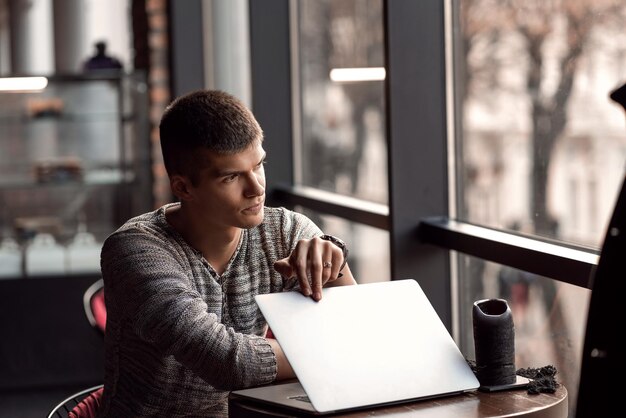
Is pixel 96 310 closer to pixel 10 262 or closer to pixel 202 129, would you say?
pixel 10 262

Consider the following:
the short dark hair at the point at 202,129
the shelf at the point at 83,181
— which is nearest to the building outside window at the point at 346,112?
the shelf at the point at 83,181

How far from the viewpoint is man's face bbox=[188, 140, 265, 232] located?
2020 mm

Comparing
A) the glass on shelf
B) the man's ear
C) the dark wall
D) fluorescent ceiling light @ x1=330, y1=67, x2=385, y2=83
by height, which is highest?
fluorescent ceiling light @ x1=330, y1=67, x2=385, y2=83

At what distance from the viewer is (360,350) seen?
1721mm

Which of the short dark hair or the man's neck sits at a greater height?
the short dark hair

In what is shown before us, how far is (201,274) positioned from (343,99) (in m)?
2.47

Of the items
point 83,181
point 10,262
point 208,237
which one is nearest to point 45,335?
point 10,262

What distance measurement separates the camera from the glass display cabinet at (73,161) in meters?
5.80

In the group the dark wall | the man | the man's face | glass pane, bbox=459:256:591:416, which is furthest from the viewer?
the dark wall

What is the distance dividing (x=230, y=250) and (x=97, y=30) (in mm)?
5658

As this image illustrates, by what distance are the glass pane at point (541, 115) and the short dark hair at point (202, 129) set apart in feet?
2.98

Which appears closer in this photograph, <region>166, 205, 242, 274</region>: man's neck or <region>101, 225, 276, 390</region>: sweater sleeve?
<region>101, 225, 276, 390</region>: sweater sleeve

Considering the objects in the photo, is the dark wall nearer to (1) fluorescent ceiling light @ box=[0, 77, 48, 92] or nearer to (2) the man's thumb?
(1) fluorescent ceiling light @ box=[0, 77, 48, 92]

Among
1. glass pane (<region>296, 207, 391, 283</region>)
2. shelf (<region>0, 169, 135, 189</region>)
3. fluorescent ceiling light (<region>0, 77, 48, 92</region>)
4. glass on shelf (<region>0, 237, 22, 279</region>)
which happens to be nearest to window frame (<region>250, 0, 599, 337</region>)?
glass pane (<region>296, 207, 391, 283</region>)
